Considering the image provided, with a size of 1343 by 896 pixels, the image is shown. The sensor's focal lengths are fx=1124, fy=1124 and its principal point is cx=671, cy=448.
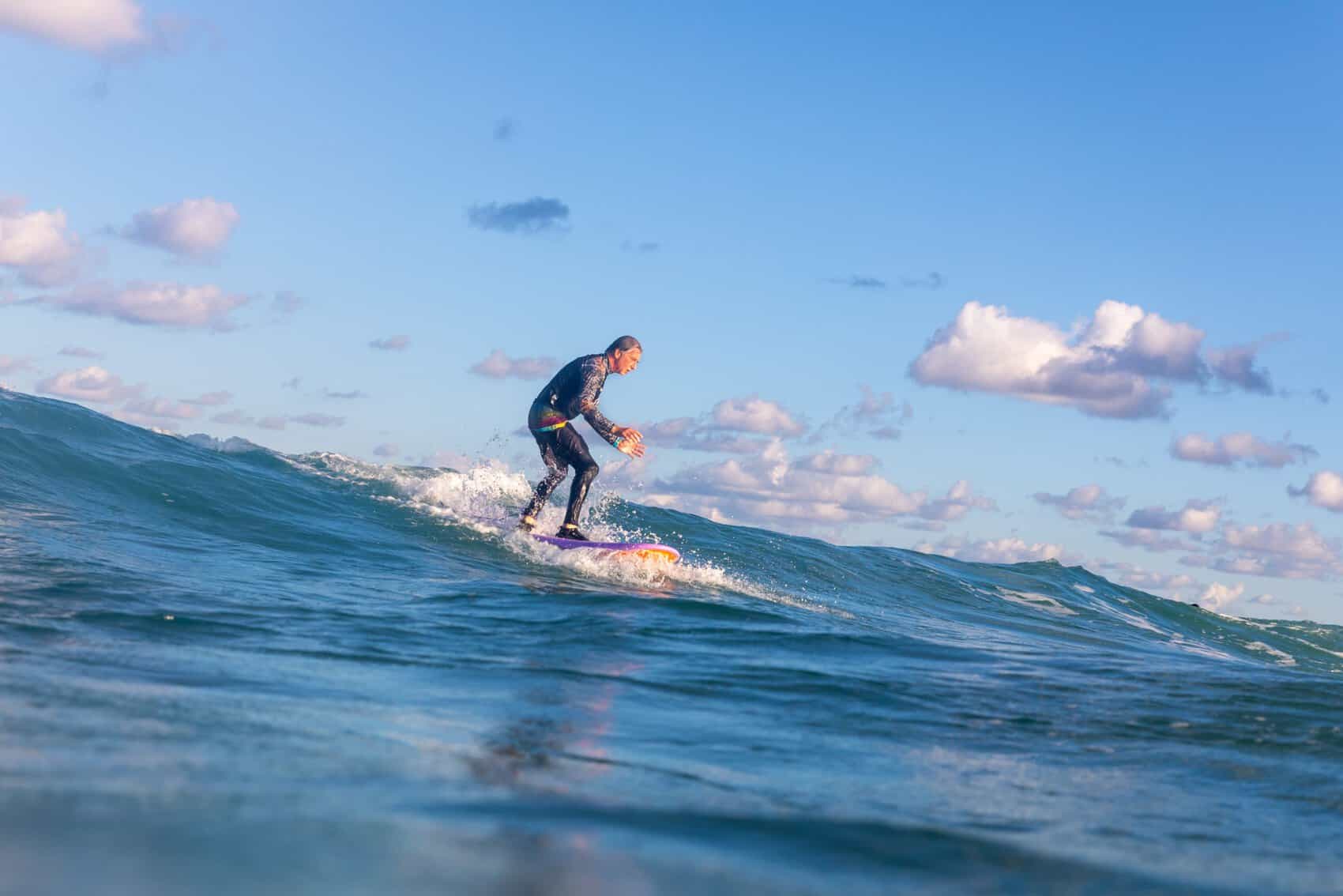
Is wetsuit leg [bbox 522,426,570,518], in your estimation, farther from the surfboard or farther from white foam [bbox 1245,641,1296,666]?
white foam [bbox 1245,641,1296,666]

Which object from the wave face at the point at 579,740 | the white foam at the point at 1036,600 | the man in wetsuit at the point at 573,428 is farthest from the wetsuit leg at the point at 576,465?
the white foam at the point at 1036,600

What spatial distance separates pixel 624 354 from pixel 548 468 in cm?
179

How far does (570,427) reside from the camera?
13352 millimetres

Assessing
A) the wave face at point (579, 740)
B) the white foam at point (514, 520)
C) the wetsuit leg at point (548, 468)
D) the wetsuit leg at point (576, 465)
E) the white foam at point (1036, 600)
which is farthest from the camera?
the white foam at point (1036, 600)

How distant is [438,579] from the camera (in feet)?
36.1

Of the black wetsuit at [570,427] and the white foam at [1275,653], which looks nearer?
the black wetsuit at [570,427]

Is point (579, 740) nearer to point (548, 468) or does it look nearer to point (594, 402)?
point (594, 402)

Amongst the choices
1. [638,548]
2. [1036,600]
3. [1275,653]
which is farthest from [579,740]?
[1275,653]

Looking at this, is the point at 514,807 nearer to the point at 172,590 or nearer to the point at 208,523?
the point at 172,590

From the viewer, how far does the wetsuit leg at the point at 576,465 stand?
13.3m

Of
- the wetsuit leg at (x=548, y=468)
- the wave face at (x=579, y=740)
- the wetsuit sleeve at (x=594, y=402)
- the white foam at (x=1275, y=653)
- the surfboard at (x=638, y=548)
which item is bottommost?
the wave face at (x=579, y=740)

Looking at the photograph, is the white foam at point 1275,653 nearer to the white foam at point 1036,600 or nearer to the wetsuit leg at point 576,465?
the white foam at point 1036,600

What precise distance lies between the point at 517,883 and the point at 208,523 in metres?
12.0

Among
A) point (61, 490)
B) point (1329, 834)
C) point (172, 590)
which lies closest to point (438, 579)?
point (172, 590)
